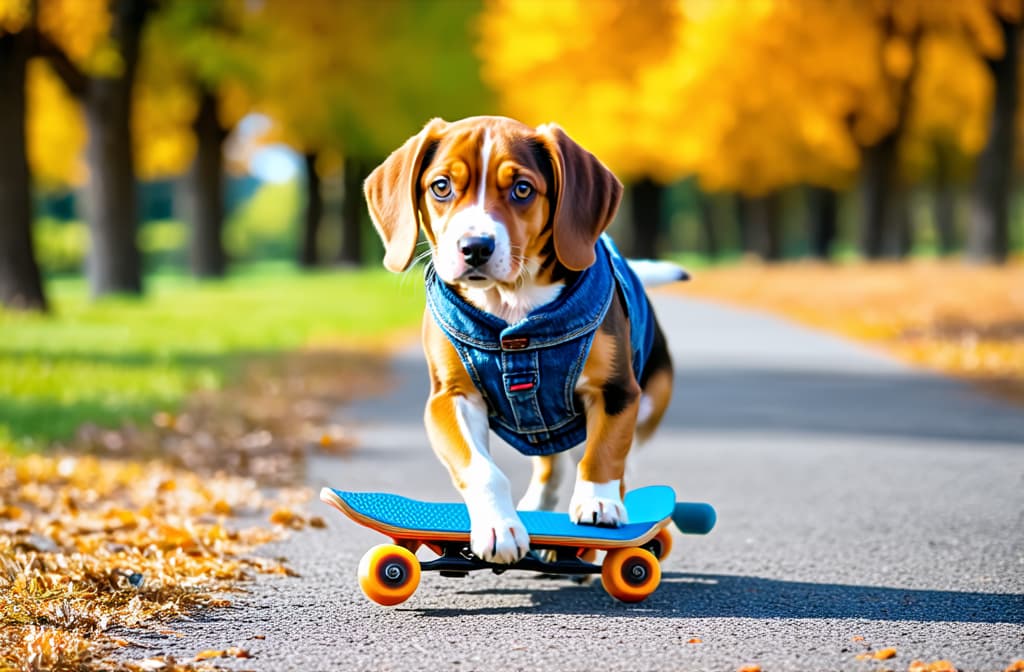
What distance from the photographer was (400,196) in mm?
4145

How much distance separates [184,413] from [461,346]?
5329 mm

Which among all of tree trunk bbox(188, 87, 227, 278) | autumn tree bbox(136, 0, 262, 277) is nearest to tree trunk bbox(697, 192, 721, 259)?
autumn tree bbox(136, 0, 262, 277)

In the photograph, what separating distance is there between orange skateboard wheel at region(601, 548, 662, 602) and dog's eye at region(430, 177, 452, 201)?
123 centimetres

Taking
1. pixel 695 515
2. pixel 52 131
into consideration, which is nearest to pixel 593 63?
pixel 52 131

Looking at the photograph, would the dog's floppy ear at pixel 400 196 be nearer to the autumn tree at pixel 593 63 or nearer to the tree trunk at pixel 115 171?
the tree trunk at pixel 115 171

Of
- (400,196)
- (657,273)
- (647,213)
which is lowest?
(647,213)

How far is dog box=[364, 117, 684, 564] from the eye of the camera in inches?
153

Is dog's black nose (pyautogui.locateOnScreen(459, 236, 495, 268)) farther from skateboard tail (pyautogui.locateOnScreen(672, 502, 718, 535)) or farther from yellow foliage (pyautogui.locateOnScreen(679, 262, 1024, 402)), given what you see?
yellow foliage (pyautogui.locateOnScreen(679, 262, 1024, 402))

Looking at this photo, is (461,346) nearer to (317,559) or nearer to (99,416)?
(317,559)

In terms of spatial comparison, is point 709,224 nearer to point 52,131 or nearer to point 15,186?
point 52,131

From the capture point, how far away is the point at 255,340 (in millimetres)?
14742

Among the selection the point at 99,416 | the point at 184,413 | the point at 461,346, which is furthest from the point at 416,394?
the point at 461,346

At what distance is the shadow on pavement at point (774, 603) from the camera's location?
13.1 ft

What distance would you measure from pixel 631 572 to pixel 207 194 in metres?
27.8
